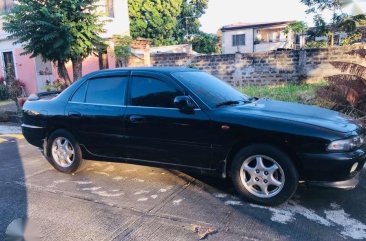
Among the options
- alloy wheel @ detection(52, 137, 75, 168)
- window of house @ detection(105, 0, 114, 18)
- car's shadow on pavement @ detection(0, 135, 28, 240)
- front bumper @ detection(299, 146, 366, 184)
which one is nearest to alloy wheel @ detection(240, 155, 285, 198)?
front bumper @ detection(299, 146, 366, 184)

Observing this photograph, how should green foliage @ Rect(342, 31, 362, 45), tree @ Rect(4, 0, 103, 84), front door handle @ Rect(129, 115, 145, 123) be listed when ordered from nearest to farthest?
front door handle @ Rect(129, 115, 145, 123) < tree @ Rect(4, 0, 103, 84) < green foliage @ Rect(342, 31, 362, 45)

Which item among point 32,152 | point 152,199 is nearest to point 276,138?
→ point 152,199

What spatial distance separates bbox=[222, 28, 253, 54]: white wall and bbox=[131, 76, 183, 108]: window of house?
3581 cm

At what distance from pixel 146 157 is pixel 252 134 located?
1.52m

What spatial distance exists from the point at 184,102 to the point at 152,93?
24.4 inches

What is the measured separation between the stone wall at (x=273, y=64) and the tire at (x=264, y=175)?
33.7 feet

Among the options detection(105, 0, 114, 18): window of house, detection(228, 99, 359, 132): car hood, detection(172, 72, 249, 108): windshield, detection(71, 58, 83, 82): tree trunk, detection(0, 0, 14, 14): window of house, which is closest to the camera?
detection(228, 99, 359, 132): car hood

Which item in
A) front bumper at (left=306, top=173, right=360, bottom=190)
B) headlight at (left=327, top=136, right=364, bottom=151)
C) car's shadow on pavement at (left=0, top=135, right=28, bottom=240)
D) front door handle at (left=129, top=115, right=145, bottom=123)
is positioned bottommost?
car's shadow on pavement at (left=0, top=135, right=28, bottom=240)

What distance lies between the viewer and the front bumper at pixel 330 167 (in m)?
3.67

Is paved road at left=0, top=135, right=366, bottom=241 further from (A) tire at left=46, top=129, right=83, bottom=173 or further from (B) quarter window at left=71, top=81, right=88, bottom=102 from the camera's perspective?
(B) quarter window at left=71, top=81, right=88, bottom=102

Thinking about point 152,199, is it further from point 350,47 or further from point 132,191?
point 350,47

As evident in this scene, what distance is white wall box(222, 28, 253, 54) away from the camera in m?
39.7

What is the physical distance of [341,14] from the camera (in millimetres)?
16609

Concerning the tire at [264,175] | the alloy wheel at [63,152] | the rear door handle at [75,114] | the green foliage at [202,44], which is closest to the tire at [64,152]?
the alloy wheel at [63,152]
